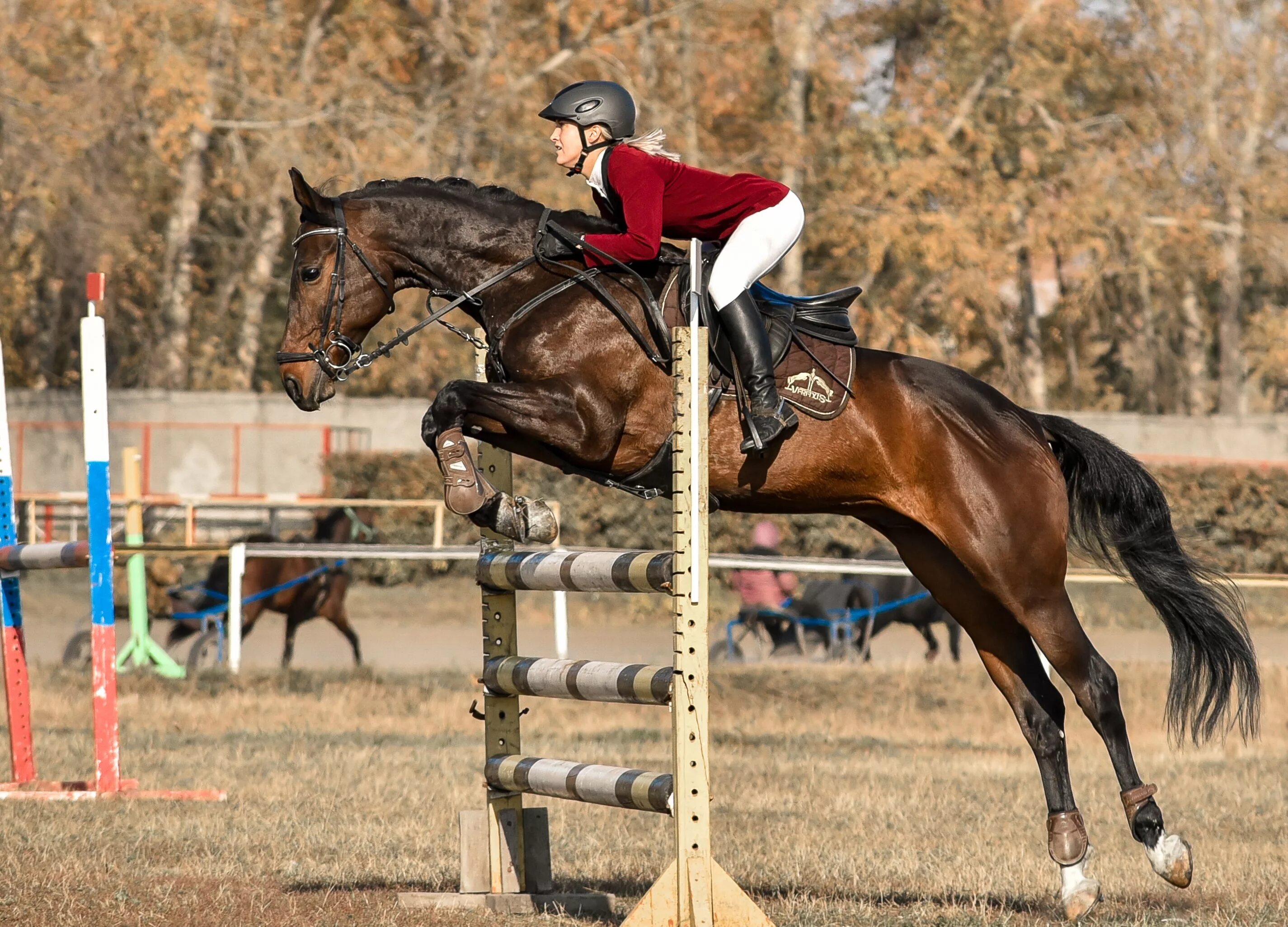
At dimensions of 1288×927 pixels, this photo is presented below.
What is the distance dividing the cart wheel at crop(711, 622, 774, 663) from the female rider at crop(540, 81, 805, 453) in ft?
27.9

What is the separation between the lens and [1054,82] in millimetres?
25031

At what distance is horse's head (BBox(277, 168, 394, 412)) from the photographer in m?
5.41

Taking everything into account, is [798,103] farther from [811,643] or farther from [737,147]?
[811,643]

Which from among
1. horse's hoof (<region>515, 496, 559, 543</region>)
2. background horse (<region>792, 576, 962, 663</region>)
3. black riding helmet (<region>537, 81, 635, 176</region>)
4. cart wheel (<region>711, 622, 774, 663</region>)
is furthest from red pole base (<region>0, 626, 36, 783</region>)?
background horse (<region>792, 576, 962, 663</region>)

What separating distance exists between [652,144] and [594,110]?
0.72 ft

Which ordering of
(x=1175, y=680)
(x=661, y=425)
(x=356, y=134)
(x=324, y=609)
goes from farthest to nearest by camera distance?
(x=356, y=134) → (x=324, y=609) → (x=1175, y=680) → (x=661, y=425)

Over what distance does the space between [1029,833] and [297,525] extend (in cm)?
1571

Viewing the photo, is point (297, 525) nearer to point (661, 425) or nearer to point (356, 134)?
point (356, 134)

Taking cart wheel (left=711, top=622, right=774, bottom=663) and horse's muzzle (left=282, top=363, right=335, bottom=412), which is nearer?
horse's muzzle (left=282, top=363, right=335, bottom=412)

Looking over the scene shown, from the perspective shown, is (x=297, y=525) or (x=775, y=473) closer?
(x=775, y=473)

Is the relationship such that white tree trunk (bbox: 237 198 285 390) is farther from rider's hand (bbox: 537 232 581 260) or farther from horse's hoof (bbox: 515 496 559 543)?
horse's hoof (bbox: 515 496 559 543)

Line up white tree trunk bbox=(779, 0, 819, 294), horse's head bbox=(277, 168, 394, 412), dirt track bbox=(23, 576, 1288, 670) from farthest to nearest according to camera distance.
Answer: white tree trunk bbox=(779, 0, 819, 294)
dirt track bbox=(23, 576, 1288, 670)
horse's head bbox=(277, 168, 394, 412)

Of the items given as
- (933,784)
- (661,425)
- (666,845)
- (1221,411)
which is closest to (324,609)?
(933,784)

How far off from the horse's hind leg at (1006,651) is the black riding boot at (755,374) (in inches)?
35.6
